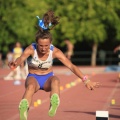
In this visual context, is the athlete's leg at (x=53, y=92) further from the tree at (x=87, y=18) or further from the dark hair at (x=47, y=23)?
the tree at (x=87, y=18)

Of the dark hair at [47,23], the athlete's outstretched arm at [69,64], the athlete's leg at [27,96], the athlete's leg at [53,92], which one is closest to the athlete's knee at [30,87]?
the athlete's leg at [27,96]

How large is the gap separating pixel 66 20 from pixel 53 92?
2952 centimetres

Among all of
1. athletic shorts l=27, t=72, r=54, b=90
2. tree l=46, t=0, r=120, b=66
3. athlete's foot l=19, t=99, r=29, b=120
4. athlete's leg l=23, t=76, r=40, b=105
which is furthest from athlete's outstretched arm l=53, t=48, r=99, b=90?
tree l=46, t=0, r=120, b=66

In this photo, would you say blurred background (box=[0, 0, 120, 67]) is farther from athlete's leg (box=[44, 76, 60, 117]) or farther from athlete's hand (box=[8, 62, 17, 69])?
athlete's hand (box=[8, 62, 17, 69])

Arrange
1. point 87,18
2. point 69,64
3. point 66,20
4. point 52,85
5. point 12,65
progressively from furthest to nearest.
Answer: point 87,18 < point 66,20 < point 69,64 < point 52,85 < point 12,65

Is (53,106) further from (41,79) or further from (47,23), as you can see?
(47,23)

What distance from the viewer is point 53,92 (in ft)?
27.2

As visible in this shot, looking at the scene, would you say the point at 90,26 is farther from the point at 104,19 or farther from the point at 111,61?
the point at 111,61

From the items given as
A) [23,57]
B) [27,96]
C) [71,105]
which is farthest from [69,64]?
[71,105]

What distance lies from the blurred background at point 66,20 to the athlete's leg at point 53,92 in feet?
92.7

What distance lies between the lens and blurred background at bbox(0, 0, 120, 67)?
123ft

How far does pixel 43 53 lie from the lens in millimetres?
8758

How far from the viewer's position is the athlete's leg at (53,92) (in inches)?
316

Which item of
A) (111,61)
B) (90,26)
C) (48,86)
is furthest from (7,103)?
(111,61)
